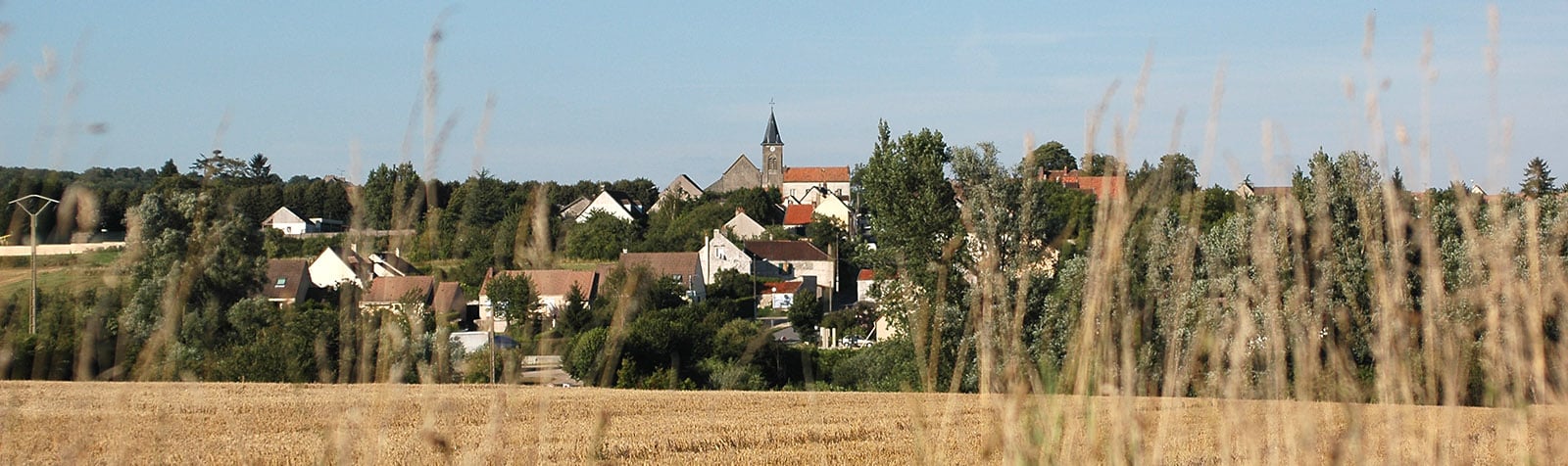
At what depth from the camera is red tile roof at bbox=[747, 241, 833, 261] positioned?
6569cm

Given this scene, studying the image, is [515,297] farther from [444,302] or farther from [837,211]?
[837,211]

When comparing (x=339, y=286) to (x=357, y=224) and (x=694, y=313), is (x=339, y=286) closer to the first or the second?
(x=357, y=224)

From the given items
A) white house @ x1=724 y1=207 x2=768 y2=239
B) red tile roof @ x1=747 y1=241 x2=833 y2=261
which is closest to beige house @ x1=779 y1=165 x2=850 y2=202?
white house @ x1=724 y1=207 x2=768 y2=239

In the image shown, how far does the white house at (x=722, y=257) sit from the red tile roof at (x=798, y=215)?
19.8 metres

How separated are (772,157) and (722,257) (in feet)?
188

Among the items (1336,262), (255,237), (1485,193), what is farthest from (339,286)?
(255,237)

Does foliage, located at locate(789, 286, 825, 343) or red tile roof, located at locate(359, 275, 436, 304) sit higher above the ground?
red tile roof, located at locate(359, 275, 436, 304)

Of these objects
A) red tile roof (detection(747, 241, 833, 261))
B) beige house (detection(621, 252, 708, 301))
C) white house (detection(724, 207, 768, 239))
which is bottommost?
beige house (detection(621, 252, 708, 301))

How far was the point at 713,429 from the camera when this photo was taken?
9430 millimetres

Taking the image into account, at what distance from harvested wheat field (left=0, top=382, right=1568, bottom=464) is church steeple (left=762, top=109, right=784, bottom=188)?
101946mm

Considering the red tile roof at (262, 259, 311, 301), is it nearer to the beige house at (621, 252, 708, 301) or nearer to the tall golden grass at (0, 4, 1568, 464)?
the beige house at (621, 252, 708, 301)

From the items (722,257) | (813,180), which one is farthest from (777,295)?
(813,180)

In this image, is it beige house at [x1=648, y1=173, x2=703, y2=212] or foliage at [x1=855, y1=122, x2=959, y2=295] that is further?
beige house at [x1=648, y1=173, x2=703, y2=212]

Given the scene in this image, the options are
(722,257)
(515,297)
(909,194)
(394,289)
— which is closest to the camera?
(515,297)
